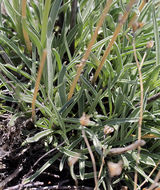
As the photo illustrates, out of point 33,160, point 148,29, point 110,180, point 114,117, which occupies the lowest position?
point 110,180

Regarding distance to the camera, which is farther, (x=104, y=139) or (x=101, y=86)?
(x=101, y=86)

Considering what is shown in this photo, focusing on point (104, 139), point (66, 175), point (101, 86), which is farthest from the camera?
point (101, 86)

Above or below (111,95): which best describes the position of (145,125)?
below

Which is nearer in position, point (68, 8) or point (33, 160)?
point (33, 160)

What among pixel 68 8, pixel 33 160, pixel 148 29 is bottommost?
pixel 33 160

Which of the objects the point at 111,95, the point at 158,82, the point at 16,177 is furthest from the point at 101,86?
the point at 16,177

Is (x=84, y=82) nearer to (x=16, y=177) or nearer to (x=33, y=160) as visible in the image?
(x=33, y=160)

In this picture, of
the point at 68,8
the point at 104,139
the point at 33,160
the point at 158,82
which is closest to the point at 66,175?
the point at 33,160

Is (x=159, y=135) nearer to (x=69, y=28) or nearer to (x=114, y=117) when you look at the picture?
(x=114, y=117)

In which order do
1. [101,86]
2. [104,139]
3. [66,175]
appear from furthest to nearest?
[101,86] < [66,175] < [104,139]
